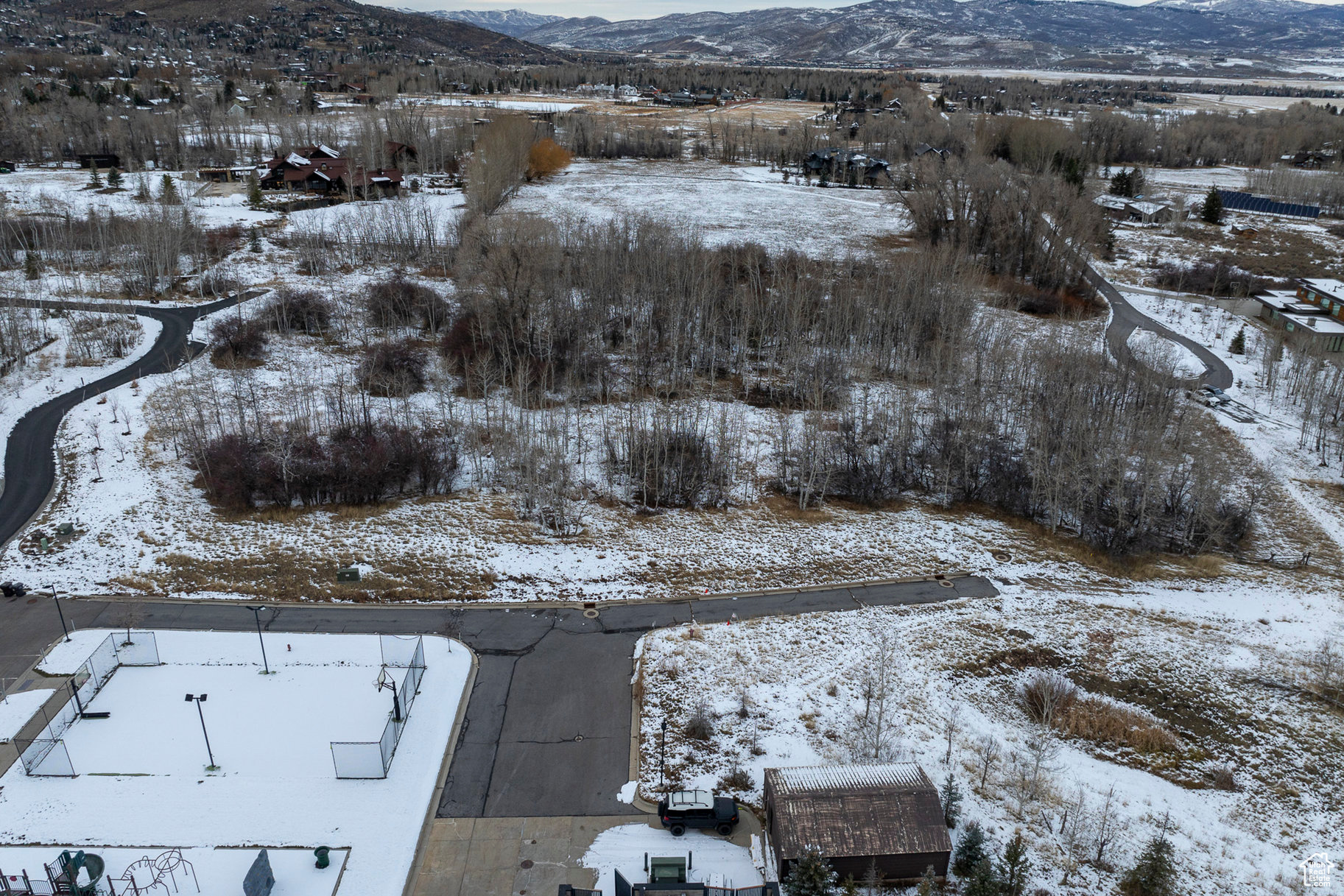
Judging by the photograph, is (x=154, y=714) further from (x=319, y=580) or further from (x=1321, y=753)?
(x=1321, y=753)

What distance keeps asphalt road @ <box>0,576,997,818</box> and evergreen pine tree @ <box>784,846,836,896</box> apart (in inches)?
179

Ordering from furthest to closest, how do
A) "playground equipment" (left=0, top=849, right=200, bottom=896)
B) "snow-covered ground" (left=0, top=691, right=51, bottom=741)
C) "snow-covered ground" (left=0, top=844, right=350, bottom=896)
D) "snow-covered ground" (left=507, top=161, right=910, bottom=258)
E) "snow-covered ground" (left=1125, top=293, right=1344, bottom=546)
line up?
1. "snow-covered ground" (left=507, top=161, right=910, bottom=258)
2. "snow-covered ground" (left=1125, top=293, right=1344, bottom=546)
3. "snow-covered ground" (left=0, top=691, right=51, bottom=741)
4. "snow-covered ground" (left=0, top=844, right=350, bottom=896)
5. "playground equipment" (left=0, top=849, right=200, bottom=896)

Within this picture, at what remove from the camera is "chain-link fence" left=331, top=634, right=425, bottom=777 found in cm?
2006

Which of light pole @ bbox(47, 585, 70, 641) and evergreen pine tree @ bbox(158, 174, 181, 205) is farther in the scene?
evergreen pine tree @ bbox(158, 174, 181, 205)

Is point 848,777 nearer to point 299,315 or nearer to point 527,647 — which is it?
point 527,647

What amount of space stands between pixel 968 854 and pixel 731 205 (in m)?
71.6

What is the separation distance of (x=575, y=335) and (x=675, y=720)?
98.8ft

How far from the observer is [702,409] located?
4403 centimetres

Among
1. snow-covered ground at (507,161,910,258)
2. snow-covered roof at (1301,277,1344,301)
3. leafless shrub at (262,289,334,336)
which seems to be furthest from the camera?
snow-covered ground at (507,161,910,258)

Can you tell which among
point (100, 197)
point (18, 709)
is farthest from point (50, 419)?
point (100, 197)

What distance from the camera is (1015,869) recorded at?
18.0 meters

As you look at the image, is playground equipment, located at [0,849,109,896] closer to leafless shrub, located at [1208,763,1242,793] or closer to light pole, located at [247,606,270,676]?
light pole, located at [247,606,270,676]

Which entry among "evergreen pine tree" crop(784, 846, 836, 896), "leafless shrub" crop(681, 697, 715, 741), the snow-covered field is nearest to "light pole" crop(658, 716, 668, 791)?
the snow-covered field

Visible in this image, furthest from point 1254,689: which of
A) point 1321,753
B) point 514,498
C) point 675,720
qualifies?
point 514,498
